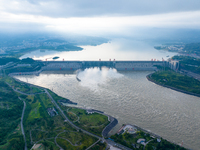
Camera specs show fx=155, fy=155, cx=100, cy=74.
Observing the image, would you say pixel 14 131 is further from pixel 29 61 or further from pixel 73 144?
pixel 29 61

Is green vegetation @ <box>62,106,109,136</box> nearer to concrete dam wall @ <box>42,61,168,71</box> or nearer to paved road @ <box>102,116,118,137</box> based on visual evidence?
paved road @ <box>102,116,118,137</box>

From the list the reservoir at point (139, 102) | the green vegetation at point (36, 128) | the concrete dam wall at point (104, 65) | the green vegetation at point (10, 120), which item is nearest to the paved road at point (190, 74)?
the concrete dam wall at point (104, 65)

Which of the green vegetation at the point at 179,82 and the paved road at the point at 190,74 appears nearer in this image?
the green vegetation at the point at 179,82

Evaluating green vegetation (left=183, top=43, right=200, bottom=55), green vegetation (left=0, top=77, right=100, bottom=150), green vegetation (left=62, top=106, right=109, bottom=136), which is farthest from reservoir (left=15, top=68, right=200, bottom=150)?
green vegetation (left=183, top=43, right=200, bottom=55)

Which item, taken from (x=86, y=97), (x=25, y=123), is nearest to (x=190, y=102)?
(x=86, y=97)

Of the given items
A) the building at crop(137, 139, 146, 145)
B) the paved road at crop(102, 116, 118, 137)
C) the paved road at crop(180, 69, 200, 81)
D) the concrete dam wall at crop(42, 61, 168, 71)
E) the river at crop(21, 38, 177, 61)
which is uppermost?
the river at crop(21, 38, 177, 61)

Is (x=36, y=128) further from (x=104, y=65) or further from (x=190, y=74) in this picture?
(x=190, y=74)

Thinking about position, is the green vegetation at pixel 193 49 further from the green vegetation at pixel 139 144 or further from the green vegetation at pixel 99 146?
the green vegetation at pixel 99 146
